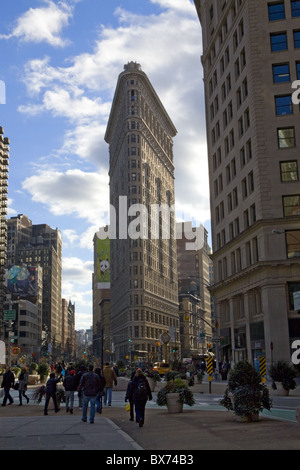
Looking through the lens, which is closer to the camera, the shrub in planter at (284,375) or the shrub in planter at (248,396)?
the shrub in planter at (248,396)

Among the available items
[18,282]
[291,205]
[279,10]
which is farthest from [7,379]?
[18,282]

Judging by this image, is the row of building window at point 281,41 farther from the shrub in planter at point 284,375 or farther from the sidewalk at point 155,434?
the sidewalk at point 155,434

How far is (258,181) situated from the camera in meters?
48.2

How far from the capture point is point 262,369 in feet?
119

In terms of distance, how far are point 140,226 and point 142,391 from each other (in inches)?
4601

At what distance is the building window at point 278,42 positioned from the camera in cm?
5072

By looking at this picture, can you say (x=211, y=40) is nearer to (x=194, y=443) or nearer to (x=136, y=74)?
(x=194, y=443)

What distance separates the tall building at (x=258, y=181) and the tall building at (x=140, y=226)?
6433cm

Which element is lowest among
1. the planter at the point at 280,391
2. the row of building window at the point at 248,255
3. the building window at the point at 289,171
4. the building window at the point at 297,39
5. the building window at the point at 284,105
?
the planter at the point at 280,391

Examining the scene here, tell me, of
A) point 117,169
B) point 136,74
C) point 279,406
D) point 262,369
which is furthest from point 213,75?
point 117,169

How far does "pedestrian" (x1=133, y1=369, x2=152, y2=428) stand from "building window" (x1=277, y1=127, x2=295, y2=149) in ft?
118

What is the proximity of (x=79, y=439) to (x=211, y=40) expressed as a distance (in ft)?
197

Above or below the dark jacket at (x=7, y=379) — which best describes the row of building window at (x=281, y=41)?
above

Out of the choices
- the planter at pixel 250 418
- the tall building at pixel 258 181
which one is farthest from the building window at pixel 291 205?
the planter at pixel 250 418
